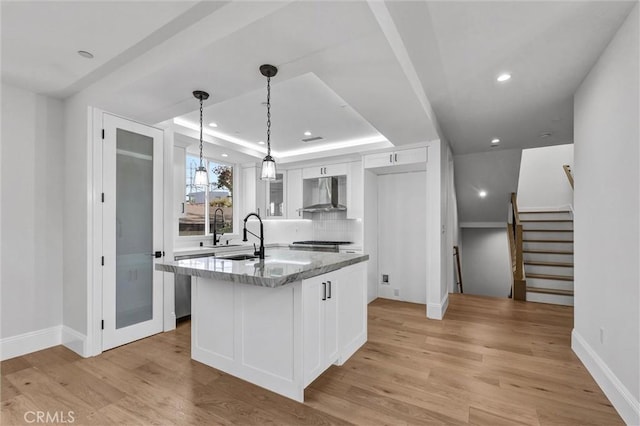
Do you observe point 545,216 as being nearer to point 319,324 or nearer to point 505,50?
point 505,50

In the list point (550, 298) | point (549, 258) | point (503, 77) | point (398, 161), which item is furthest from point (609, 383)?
point (549, 258)

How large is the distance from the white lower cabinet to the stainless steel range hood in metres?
2.41

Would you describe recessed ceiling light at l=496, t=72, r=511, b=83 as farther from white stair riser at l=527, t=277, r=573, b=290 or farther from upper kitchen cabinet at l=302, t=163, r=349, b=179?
white stair riser at l=527, t=277, r=573, b=290

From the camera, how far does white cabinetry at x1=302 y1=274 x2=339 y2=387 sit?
7.05 ft

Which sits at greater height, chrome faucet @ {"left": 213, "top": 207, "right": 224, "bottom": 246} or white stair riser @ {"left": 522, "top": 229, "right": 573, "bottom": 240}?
chrome faucet @ {"left": 213, "top": 207, "right": 224, "bottom": 246}

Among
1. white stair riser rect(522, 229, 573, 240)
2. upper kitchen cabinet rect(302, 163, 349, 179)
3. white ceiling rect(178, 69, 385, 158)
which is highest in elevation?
white ceiling rect(178, 69, 385, 158)

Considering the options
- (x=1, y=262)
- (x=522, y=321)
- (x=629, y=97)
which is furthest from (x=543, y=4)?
(x=1, y=262)

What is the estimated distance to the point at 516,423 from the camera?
74.0 inches

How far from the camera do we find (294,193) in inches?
224

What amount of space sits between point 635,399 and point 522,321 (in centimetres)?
221

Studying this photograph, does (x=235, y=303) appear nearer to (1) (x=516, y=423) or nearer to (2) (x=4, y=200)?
(1) (x=516, y=423)

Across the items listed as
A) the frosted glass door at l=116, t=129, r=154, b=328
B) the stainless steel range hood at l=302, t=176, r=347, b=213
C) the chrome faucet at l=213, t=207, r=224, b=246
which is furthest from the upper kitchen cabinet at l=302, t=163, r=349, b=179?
the frosted glass door at l=116, t=129, r=154, b=328

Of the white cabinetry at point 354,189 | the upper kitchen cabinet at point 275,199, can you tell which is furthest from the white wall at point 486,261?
the upper kitchen cabinet at point 275,199

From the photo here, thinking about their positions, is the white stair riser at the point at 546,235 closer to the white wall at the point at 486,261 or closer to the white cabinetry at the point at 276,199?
the white wall at the point at 486,261
